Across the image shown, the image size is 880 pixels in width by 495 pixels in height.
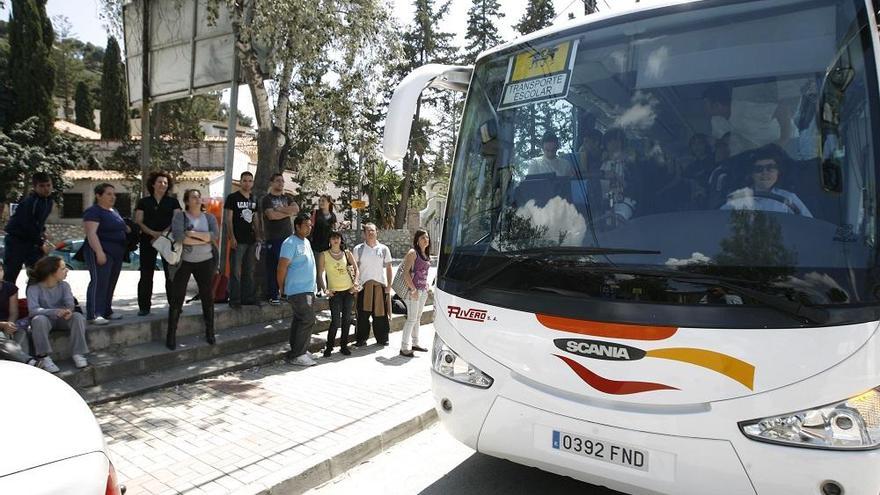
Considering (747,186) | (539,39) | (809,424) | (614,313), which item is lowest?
(809,424)

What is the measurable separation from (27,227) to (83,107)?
141 feet

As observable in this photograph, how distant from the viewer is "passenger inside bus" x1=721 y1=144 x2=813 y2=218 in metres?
2.64

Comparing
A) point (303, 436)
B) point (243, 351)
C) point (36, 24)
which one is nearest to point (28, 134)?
point (36, 24)

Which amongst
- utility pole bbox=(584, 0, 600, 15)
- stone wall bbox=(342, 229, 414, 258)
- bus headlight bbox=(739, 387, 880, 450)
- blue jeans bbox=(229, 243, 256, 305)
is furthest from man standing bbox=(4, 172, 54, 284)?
stone wall bbox=(342, 229, 414, 258)

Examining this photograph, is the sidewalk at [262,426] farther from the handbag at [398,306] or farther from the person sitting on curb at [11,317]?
the handbag at [398,306]

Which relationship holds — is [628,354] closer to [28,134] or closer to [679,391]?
[679,391]

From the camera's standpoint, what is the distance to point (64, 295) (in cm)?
536

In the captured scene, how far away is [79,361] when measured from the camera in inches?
206

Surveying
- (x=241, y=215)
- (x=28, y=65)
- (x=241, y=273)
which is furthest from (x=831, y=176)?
(x=28, y=65)

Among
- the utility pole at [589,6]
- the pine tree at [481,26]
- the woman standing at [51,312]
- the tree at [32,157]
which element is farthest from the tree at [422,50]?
the woman standing at [51,312]

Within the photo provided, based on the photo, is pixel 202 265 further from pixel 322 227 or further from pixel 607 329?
pixel 607 329

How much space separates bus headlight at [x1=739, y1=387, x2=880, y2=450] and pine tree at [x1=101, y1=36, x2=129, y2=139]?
38.2 meters

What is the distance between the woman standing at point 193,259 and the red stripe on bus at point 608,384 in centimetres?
473

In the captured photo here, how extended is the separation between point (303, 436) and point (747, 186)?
12.2 feet
